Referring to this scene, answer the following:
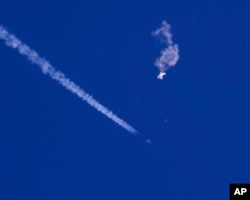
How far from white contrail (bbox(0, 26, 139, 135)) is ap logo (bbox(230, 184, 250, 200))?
2.45 ft

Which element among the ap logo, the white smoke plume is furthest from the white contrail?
the ap logo

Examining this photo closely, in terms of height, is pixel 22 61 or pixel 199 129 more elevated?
pixel 199 129

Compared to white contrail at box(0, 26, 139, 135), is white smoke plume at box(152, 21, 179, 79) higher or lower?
higher

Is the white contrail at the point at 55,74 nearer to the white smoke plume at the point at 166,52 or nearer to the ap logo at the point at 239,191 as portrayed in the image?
the white smoke plume at the point at 166,52

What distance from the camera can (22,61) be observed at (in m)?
2.41

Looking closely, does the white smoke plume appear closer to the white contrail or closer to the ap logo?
the white contrail

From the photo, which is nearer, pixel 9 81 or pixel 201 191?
pixel 9 81

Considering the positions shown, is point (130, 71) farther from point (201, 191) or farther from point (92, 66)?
point (201, 191)

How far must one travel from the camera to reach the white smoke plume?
2.53 meters

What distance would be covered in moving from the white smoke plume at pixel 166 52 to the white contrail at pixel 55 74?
15.8 inches

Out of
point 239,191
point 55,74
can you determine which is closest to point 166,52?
point 55,74

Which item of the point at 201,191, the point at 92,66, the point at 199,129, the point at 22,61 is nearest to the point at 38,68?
the point at 22,61

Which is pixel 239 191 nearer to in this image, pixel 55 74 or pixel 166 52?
pixel 166 52

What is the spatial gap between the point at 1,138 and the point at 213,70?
4.75 feet
